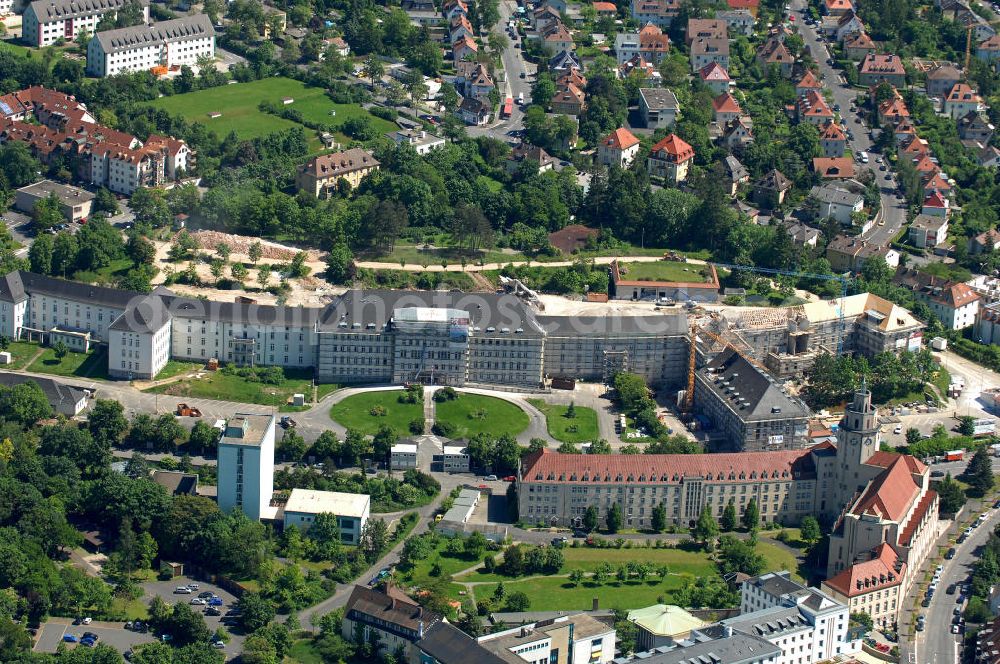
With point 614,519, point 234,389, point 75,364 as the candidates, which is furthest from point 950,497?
point 75,364

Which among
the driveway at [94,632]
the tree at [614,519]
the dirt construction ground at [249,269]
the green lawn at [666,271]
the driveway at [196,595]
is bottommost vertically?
the driveway at [94,632]

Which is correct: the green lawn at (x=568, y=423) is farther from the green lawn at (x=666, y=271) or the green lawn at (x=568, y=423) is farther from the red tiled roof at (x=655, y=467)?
the green lawn at (x=666, y=271)

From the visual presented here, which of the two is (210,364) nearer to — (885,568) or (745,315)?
(745,315)

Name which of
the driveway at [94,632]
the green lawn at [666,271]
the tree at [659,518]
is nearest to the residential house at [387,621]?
the driveway at [94,632]

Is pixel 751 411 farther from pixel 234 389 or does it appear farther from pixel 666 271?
pixel 234 389

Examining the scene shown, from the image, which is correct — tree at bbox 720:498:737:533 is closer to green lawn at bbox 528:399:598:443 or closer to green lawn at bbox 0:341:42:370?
green lawn at bbox 528:399:598:443

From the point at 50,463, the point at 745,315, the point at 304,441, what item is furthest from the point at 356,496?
the point at 745,315

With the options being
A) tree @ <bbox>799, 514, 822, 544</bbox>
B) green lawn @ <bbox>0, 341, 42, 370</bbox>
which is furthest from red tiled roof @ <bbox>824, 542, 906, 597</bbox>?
green lawn @ <bbox>0, 341, 42, 370</bbox>
